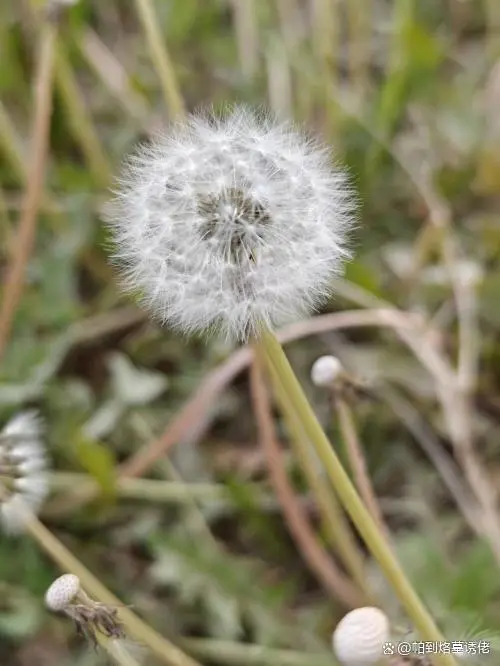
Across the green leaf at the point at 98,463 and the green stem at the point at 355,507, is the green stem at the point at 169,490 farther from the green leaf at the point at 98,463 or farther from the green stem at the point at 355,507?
the green stem at the point at 355,507

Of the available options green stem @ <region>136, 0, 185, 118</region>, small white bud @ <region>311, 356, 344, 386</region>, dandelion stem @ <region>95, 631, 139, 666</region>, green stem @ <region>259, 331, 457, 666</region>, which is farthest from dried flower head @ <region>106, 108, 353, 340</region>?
green stem @ <region>136, 0, 185, 118</region>

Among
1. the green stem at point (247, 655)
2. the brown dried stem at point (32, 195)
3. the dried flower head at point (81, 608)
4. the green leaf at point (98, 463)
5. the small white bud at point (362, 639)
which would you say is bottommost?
the small white bud at point (362, 639)

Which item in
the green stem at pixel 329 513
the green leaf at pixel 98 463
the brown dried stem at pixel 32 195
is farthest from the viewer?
the brown dried stem at pixel 32 195

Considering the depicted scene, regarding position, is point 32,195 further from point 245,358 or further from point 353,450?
point 353,450

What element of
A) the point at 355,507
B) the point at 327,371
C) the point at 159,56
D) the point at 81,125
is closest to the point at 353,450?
the point at 327,371

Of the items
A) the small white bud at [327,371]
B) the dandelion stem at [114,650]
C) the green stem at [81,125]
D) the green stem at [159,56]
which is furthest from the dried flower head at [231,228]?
the green stem at [81,125]

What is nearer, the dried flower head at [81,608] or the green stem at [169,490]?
the dried flower head at [81,608]

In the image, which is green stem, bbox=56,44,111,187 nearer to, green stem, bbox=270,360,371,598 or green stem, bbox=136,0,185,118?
green stem, bbox=136,0,185,118
